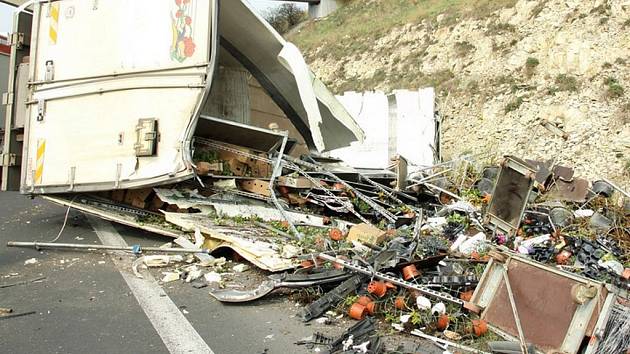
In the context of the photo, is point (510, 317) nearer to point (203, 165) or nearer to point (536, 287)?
point (536, 287)

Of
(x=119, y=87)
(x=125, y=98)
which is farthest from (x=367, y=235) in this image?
(x=119, y=87)

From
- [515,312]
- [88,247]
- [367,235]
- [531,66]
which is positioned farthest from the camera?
[531,66]

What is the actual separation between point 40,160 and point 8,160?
1.81 feet

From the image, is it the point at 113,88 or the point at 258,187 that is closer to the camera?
the point at 113,88

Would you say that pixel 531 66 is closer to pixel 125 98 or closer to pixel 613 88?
pixel 613 88

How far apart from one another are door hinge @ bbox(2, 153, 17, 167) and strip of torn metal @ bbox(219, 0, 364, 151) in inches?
128

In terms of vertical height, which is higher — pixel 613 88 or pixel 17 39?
pixel 613 88

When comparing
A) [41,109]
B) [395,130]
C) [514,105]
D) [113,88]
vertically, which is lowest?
[41,109]

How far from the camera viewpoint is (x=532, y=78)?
15.0 meters

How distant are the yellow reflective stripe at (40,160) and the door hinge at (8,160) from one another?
0.46 m

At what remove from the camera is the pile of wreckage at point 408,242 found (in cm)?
312

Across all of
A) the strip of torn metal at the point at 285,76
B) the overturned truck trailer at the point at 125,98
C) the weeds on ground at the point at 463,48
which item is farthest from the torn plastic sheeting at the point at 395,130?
the weeds on ground at the point at 463,48

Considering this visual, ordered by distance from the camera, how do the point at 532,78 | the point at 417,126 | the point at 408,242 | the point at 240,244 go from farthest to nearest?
the point at 532,78, the point at 417,126, the point at 240,244, the point at 408,242

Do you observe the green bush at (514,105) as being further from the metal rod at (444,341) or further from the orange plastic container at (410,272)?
the metal rod at (444,341)
